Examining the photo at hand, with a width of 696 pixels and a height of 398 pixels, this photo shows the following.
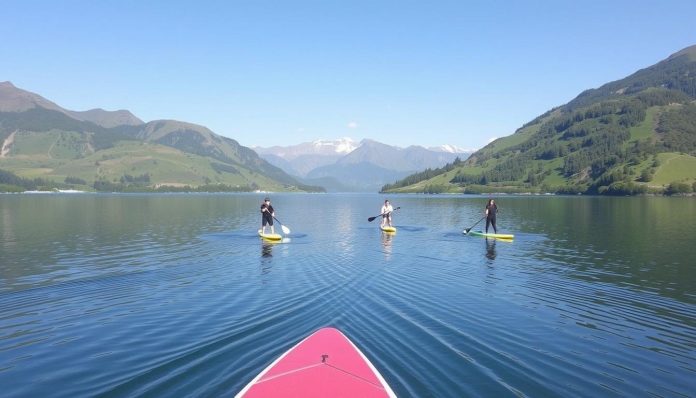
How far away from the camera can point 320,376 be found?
1103 cm

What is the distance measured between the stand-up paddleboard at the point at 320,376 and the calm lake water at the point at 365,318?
1.21 m

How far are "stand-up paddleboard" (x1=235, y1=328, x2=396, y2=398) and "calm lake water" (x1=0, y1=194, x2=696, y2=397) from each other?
1.21m

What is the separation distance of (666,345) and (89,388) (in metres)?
20.2

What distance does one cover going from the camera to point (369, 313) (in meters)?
19.8

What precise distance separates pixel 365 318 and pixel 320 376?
8140 mm

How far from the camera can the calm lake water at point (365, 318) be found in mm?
12531

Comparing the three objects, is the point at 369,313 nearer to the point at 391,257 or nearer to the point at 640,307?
the point at 640,307

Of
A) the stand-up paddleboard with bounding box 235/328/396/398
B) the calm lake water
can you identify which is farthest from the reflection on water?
the stand-up paddleboard with bounding box 235/328/396/398

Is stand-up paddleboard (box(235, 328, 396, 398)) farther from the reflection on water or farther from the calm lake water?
the reflection on water

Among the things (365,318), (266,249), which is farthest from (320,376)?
(266,249)

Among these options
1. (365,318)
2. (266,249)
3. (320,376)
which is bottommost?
(365,318)

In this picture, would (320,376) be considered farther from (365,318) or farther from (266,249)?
(266,249)

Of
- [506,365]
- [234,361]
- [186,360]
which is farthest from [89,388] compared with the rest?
[506,365]

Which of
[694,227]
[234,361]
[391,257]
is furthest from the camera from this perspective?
[694,227]
